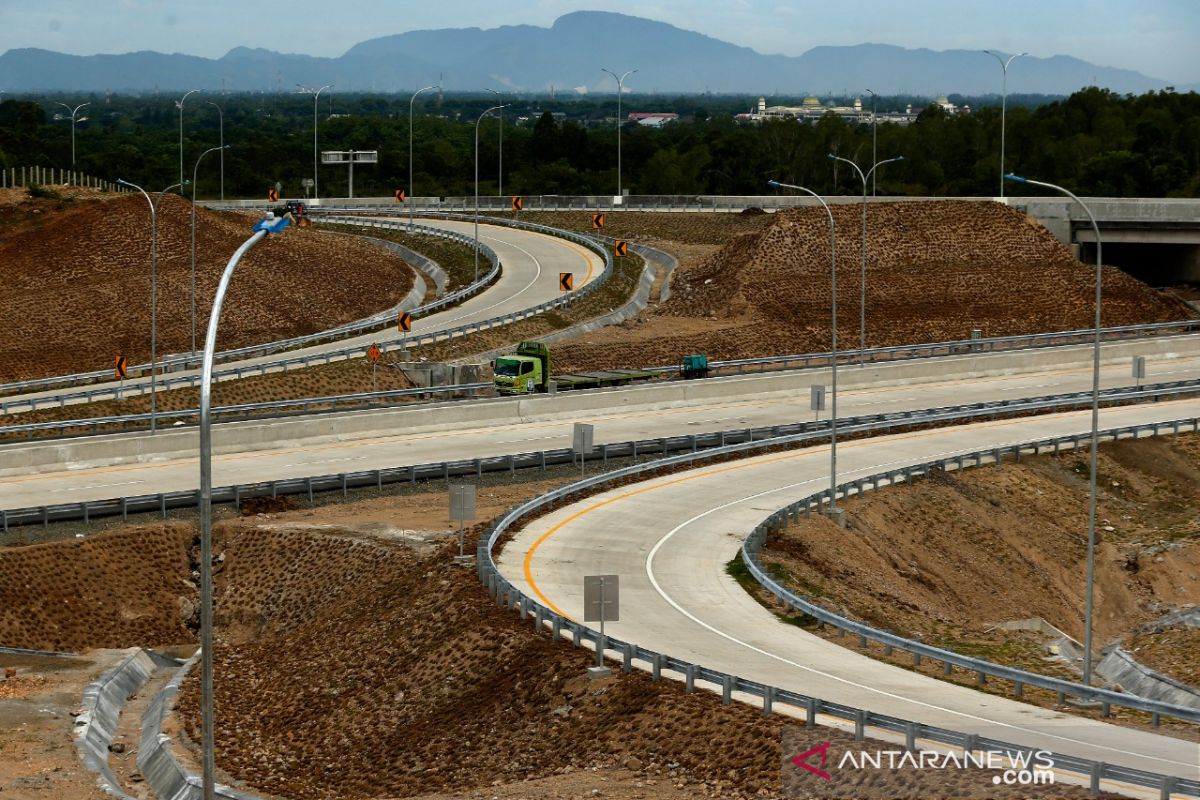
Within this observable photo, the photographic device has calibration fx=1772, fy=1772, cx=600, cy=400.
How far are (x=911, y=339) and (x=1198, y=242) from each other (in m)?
22.9

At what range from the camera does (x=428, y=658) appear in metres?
35.3

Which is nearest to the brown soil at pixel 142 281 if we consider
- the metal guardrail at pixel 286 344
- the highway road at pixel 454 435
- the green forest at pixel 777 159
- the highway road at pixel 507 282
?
the metal guardrail at pixel 286 344

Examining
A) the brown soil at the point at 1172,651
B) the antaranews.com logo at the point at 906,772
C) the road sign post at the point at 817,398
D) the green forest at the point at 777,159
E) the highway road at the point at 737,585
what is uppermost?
the green forest at the point at 777,159

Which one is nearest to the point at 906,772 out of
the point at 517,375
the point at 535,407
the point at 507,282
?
the point at 535,407

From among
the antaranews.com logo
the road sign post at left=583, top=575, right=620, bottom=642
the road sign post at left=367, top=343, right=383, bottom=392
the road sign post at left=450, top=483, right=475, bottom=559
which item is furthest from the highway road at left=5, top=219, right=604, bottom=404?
the antaranews.com logo

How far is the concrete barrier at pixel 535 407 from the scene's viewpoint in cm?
5312

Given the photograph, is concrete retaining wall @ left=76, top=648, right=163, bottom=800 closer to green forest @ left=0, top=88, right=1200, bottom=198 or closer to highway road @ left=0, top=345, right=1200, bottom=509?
highway road @ left=0, top=345, right=1200, bottom=509

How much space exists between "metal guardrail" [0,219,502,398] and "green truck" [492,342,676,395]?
46.7 feet

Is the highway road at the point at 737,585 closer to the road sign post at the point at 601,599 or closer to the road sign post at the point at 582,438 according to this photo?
the road sign post at the point at 582,438

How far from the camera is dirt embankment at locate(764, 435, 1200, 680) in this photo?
42500mm

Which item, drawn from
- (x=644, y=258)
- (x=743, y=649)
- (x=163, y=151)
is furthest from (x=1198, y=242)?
(x=163, y=151)

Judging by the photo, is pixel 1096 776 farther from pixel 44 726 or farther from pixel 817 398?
pixel 817 398

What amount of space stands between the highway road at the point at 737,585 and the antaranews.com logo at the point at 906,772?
1.75m

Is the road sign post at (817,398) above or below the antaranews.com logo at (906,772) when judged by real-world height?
above
